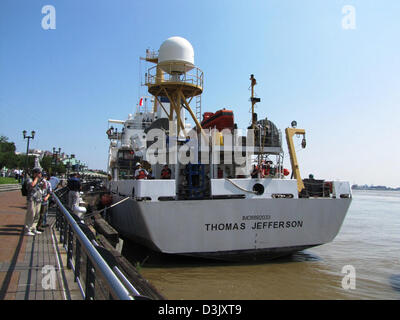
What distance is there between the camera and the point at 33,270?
16.3 feet

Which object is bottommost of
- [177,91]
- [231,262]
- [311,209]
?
[231,262]

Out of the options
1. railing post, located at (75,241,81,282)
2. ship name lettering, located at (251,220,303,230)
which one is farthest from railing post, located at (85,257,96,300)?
ship name lettering, located at (251,220,303,230)

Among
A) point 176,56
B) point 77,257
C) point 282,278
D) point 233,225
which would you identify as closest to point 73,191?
point 233,225

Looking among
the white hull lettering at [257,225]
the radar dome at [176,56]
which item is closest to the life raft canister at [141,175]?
the white hull lettering at [257,225]

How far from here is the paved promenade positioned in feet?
13.5

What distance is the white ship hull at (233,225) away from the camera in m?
8.62

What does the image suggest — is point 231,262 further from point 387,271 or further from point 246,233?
point 387,271

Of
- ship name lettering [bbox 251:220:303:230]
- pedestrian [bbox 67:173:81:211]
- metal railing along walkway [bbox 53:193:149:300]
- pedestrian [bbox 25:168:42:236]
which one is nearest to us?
metal railing along walkway [bbox 53:193:149:300]

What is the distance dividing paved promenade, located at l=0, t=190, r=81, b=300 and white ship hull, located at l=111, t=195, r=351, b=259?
258cm

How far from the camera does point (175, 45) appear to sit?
44.3ft

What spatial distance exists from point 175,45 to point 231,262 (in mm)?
9260

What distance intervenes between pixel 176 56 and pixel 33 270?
35.1 feet

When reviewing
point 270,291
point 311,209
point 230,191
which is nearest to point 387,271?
point 311,209

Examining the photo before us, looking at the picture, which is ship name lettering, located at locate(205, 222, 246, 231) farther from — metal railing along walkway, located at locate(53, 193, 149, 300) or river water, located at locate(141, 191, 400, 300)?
metal railing along walkway, located at locate(53, 193, 149, 300)
